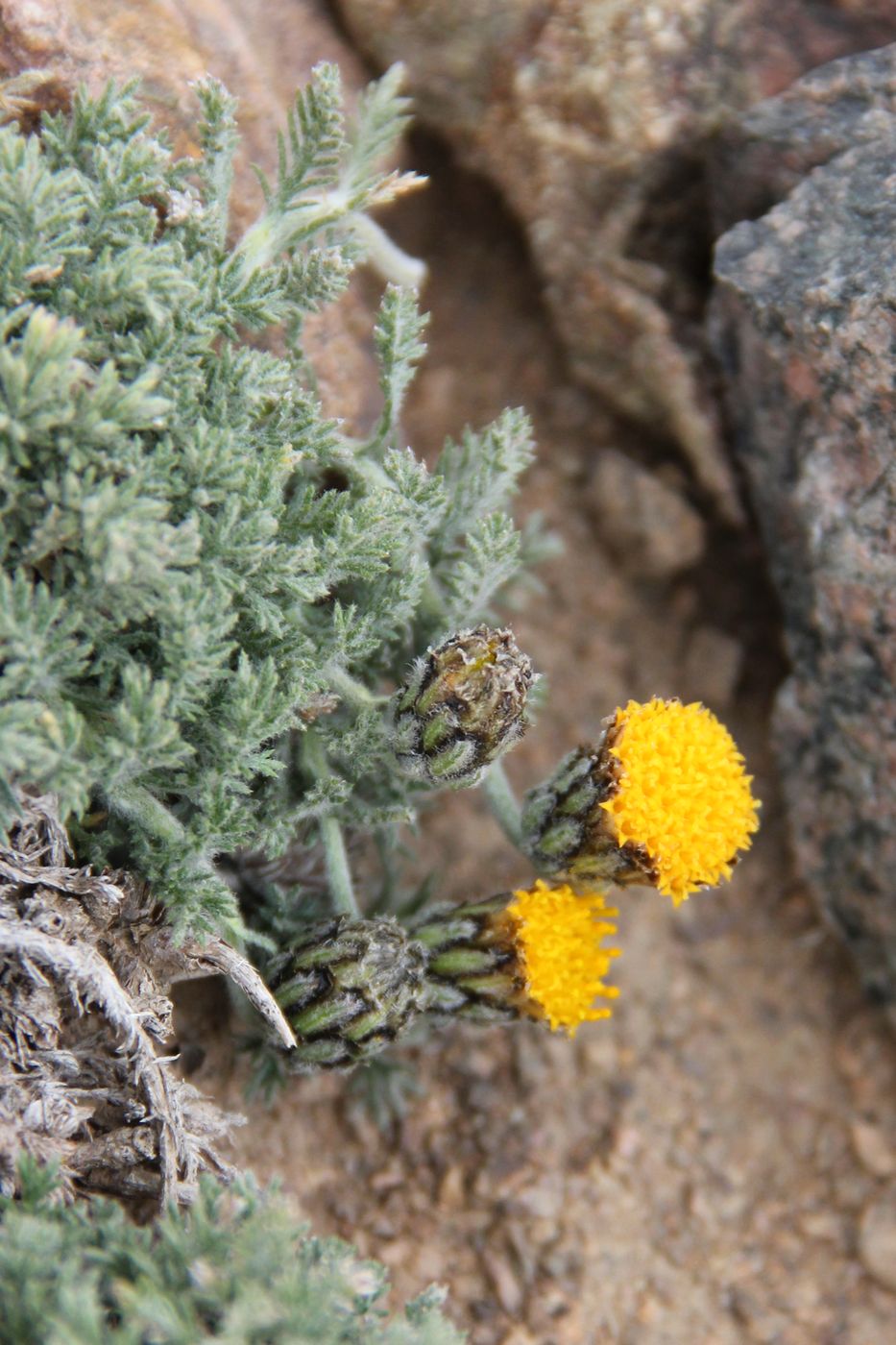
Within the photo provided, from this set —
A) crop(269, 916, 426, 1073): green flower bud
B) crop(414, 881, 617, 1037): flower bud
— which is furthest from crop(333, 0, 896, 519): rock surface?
crop(269, 916, 426, 1073): green flower bud

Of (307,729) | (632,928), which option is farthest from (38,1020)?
(632,928)

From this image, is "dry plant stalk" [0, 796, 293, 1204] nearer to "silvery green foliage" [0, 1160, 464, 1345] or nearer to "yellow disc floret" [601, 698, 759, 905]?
"silvery green foliage" [0, 1160, 464, 1345]

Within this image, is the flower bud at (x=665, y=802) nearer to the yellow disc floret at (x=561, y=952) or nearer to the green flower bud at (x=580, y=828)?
the green flower bud at (x=580, y=828)

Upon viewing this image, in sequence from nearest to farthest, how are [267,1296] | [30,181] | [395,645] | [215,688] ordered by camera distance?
1. [267,1296]
2. [30,181]
3. [215,688]
4. [395,645]

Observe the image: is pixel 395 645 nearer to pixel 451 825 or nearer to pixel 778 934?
pixel 451 825

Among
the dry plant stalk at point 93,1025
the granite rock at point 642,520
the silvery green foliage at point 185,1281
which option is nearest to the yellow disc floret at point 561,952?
the dry plant stalk at point 93,1025

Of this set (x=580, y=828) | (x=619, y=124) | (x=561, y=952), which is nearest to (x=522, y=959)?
(x=561, y=952)

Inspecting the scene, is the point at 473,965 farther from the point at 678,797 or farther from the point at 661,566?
the point at 661,566
